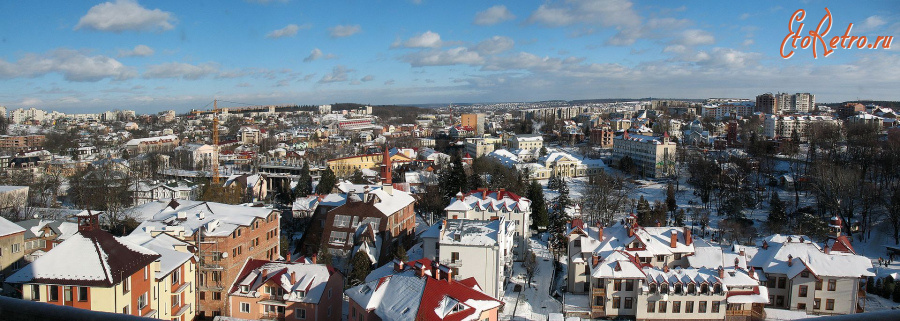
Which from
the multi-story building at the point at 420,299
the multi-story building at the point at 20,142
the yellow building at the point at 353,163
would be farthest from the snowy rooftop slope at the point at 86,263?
the multi-story building at the point at 20,142

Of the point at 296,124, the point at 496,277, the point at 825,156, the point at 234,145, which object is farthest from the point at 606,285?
the point at 296,124

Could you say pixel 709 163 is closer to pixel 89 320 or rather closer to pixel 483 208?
pixel 483 208

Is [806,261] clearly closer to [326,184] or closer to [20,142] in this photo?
[326,184]

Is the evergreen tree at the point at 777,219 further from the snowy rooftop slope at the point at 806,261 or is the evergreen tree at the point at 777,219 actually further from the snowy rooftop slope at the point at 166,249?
the snowy rooftop slope at the point at 166,249

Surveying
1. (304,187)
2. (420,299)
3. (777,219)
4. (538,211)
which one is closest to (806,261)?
(777,219)

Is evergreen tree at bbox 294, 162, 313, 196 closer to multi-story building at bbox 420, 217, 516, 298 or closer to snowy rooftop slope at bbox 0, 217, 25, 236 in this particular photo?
snowy rooftop slope at bbox 0, 217, 25, 236

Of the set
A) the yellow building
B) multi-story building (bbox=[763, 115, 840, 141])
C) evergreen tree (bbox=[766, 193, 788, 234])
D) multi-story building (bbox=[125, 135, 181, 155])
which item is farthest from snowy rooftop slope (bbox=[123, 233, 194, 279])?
multi-story building (bbox=[763, 115, 840, 141])
